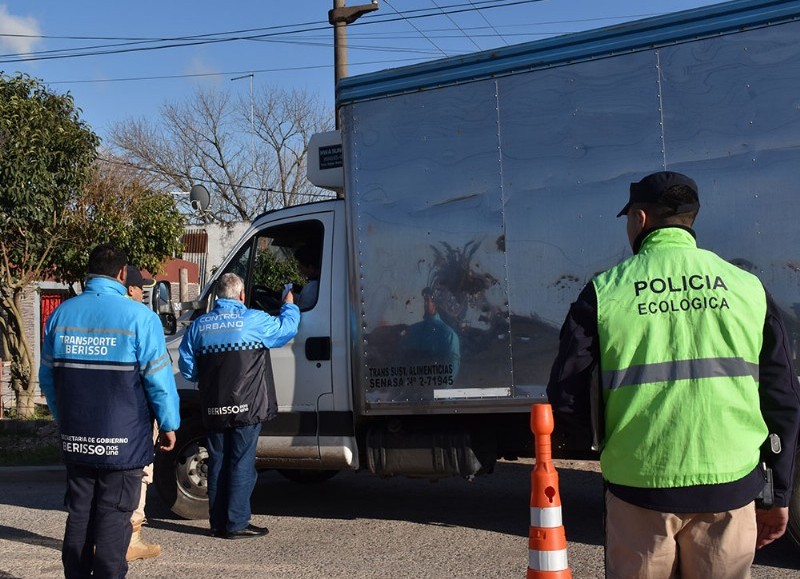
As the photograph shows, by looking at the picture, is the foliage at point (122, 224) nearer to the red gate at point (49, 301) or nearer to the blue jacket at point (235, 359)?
the red gate at point (49, 301)

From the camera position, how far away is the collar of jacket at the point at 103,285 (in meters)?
4.57

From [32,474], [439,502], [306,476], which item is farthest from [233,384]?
[32,474]

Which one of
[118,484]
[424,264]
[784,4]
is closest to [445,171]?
[424,264]

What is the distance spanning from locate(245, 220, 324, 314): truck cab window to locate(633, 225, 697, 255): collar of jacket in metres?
4.23

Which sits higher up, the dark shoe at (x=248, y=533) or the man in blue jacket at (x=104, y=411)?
the man in blue jacket at (x=104, y=411)

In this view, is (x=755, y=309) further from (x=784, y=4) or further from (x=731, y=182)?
(x=784, y=4)

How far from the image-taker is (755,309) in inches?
100.0

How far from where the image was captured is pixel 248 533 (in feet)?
21.3

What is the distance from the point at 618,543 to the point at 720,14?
12.0 ft

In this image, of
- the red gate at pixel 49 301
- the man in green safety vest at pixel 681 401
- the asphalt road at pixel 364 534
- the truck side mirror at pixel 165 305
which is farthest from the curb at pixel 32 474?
the red gate at pixel 49 301

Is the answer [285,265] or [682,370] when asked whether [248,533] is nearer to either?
[285,265]

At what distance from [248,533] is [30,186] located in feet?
22.6

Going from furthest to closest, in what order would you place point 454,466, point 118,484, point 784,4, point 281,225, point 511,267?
point 281,225 < point 454,466 < point 511,267 < point 784,4 < point 118,484

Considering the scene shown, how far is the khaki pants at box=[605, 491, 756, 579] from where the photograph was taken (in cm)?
250
